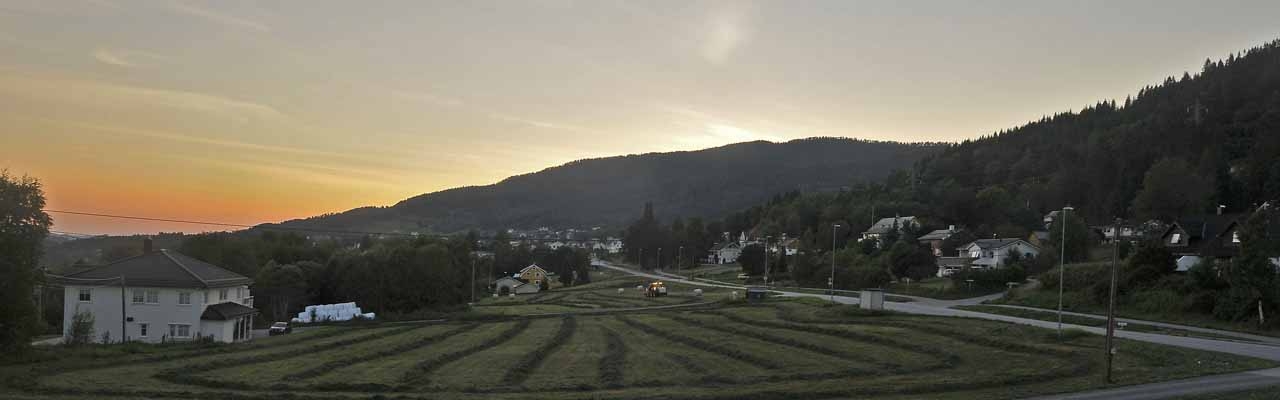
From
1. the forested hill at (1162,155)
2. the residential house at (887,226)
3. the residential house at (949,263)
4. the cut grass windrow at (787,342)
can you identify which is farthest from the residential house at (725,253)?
the cut grass windrow at (787,342)

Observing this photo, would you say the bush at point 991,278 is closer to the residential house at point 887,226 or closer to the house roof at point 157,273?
the residential house at point 887,226

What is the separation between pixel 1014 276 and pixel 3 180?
235ft

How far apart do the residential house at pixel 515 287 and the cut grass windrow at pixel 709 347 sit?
55.4m

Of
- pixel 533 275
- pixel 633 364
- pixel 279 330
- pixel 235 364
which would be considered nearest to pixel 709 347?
pixel 633 364

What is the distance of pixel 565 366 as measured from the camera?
36281 mm

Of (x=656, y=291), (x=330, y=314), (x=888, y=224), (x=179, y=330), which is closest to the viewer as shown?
(x=179, y=330)

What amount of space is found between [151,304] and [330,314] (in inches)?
573

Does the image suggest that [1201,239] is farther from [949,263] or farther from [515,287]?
[515,287]

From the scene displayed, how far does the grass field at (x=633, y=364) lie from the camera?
2858cm

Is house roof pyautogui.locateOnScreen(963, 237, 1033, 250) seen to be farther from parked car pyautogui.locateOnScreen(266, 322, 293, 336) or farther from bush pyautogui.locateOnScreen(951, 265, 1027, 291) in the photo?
parked car pyautogui.locateOnScreen(266, 322, 293, 336)

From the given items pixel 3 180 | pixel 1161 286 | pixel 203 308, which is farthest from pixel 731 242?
pixel 3 180

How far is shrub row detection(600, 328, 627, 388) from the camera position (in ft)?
105

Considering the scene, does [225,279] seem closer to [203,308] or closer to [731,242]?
[203,308]

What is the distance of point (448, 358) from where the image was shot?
1545 inches
